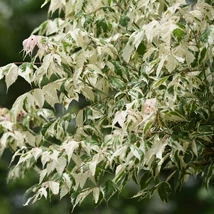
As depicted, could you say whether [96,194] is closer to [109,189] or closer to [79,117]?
[109,189]

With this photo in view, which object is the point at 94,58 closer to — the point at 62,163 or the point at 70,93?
the point at 70,93

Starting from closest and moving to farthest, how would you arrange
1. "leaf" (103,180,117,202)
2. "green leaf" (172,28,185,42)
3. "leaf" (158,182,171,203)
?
"green leaf" (172,28,185,42) → "leaf" (103,180,117,202) → "leaf" (158,182,171,203)

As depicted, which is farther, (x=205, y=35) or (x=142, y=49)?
(x=142, y=49)

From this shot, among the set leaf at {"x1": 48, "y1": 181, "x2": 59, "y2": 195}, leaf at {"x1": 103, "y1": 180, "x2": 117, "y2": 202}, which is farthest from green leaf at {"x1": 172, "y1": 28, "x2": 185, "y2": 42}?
leaf at {"x1": 48, "y1": 181, "x2": 59, "y2": 195}

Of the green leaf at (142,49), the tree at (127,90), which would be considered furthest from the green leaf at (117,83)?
the green leaf at (142,49)

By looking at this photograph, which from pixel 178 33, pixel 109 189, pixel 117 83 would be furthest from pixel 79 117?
pixel 178 33

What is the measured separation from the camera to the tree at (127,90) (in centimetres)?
162

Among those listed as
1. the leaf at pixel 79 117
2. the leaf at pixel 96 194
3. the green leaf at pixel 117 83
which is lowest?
the leaf at pixel 96 194

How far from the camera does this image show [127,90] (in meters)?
1.82

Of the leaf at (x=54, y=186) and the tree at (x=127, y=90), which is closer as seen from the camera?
the tree at (x=127, y=90)

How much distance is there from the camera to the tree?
162cm

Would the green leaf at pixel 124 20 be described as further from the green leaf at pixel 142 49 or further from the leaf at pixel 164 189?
the leaf at pixel 164 189

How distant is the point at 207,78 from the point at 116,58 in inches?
12.9

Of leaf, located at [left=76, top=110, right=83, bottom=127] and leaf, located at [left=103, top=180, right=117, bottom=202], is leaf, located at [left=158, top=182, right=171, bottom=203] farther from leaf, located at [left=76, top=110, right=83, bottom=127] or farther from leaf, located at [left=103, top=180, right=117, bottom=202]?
leaf, located at [left=76, top=110, right=83, bottom=127]
